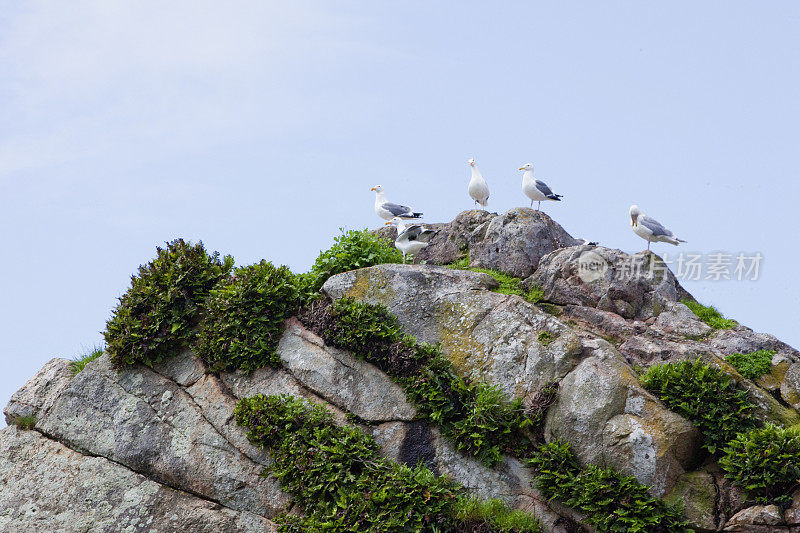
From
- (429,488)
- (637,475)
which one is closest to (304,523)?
(429,488)

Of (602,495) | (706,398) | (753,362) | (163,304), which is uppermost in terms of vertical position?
(163,304)

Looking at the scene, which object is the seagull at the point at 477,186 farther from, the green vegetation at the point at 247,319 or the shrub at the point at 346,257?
the green vegetation at the point at 247,319

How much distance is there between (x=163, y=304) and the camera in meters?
17.5

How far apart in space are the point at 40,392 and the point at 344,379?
26.0 feet

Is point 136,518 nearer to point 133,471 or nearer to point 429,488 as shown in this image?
point 133,471

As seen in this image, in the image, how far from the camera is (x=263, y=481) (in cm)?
1541

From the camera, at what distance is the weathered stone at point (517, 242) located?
66.1 ft

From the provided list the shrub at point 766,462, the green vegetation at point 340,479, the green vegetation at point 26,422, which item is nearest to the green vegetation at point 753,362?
the shrub at point 766,462

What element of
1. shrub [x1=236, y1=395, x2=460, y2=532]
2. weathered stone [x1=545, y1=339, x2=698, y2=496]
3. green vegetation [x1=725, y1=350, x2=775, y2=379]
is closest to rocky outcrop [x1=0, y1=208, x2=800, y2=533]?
weathered stone [x1=545, y1=339, x2=698, y2=496]

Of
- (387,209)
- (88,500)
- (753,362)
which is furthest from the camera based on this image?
(387,209)

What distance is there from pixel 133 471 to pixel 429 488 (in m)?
6.72

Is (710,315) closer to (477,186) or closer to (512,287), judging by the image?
(512,287)

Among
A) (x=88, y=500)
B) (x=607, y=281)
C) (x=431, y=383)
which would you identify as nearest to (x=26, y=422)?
(x=88, y=500)

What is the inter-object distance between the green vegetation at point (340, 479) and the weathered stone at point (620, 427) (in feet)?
6.99
